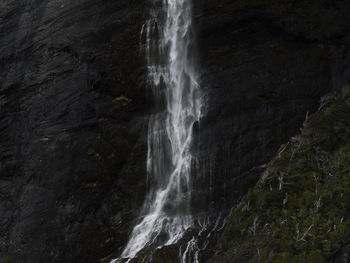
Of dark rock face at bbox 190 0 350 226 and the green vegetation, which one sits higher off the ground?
dark rock face at bbox 190 0 350 226

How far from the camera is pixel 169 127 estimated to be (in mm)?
20672

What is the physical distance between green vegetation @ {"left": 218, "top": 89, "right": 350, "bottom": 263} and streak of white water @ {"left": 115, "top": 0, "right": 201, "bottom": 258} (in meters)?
3.07

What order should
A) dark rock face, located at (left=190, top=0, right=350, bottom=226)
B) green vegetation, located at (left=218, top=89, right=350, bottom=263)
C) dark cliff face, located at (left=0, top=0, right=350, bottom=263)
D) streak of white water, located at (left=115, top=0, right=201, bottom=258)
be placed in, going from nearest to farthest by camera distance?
1. green vegetation, located at (left=218, top=89, right=350, bottom=263)
2. streak of white water, located at (left=115, top=0, right=201, bottom=258)
3. dark rock face, located at (left=190, top=0, right=350, bottom=226)
4. dark cliff face, located at (left=0, top=0, right=350, bottom=263)

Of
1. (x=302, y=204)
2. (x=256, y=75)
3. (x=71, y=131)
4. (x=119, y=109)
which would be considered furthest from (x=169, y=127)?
(x=302, y=204)

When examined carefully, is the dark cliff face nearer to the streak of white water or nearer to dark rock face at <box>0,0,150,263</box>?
dark rock face at <box>0,0,150,263</box>

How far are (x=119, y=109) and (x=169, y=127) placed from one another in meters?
2.37

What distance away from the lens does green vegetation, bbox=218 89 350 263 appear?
1355 cm

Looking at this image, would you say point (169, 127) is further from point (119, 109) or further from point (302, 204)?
point (302, 204)

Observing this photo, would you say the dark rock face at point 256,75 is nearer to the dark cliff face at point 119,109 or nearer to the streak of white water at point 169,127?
the dark cliff face at point 119,109

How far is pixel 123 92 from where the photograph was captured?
21922mm

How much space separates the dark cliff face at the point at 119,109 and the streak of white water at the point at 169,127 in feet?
1.51

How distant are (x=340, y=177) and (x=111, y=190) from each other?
881cm

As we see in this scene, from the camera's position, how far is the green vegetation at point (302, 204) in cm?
1355

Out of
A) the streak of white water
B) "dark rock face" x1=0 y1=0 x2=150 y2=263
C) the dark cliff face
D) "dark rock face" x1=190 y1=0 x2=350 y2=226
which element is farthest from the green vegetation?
"dark rock face" x1=0 y1=0 x2=150 y2=263
